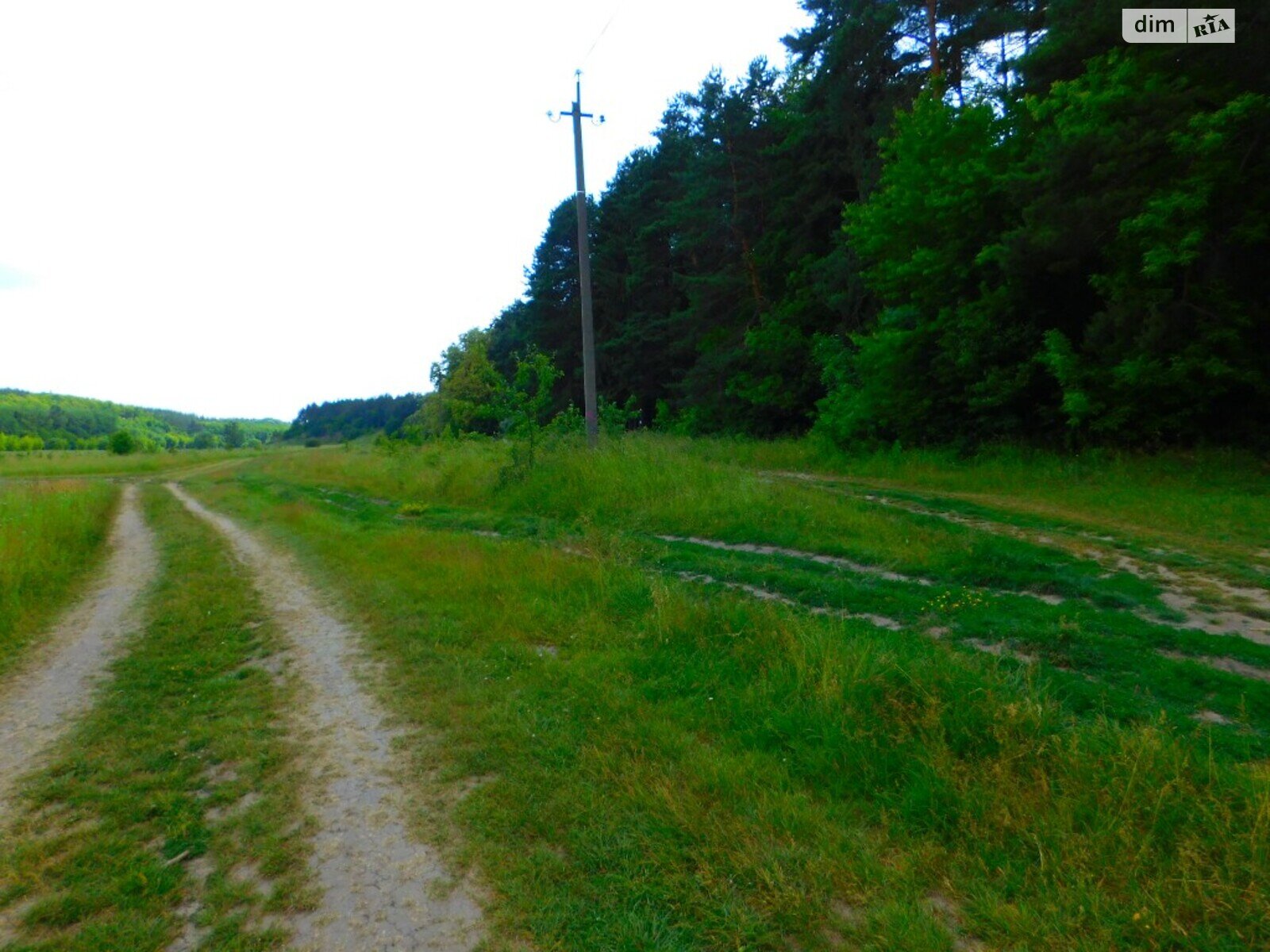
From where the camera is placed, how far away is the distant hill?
81062 millimetres

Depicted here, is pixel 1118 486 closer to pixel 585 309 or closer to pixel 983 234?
pixel 983 234

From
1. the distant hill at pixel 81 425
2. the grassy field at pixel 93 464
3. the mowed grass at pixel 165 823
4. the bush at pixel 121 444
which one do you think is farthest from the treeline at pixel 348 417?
the mowed grass at pixel 165 823

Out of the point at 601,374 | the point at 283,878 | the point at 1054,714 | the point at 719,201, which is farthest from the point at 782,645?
the point at 601,374

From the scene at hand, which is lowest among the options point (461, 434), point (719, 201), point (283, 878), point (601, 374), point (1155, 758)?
point (283, 878)

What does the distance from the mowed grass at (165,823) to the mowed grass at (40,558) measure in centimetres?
247

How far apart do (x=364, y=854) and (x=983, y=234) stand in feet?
57.8

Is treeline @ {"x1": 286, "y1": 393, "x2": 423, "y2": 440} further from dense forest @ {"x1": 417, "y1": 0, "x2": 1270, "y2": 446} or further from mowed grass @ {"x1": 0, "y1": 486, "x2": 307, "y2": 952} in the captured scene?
mowed grass @ {"x1": 0, "y1": 486, "x2": 307, "y2": 952}

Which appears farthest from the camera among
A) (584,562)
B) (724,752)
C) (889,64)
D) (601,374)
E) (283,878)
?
(601,374)

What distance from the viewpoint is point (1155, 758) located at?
315cm

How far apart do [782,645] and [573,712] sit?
158 centimetres

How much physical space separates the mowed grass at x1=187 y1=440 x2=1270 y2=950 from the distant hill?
87.4 m

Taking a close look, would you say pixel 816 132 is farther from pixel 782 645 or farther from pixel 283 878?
pixel 283 878

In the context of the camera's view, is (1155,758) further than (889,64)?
No

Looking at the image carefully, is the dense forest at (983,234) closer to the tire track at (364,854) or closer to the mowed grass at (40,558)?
the mowed grass at (40,558)
